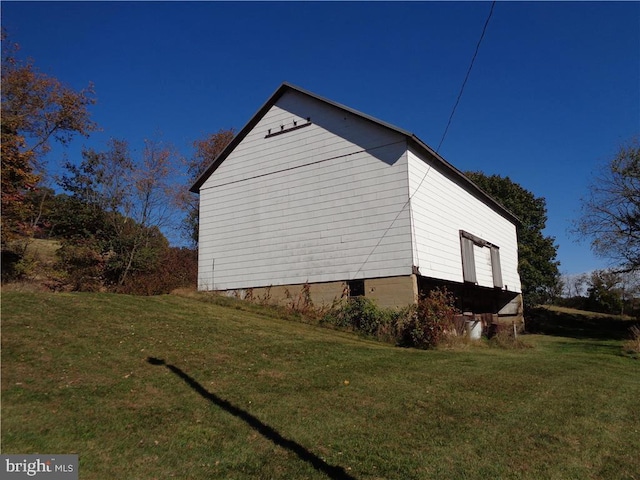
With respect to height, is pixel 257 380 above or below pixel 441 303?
below

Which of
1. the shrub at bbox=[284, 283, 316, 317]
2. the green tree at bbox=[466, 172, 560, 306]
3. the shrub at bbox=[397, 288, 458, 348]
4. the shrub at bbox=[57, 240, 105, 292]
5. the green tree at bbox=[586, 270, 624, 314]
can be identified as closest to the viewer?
the shrub at bbox=[397, 288, 458, 348]

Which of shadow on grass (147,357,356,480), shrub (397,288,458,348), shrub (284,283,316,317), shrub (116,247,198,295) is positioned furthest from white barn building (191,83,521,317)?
shadow on grass (147,357,356,480)

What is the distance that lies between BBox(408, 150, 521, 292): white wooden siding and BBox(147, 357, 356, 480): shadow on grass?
1047cm

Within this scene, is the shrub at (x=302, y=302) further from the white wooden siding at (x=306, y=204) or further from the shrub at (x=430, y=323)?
the shrub at (x=430, y=323)

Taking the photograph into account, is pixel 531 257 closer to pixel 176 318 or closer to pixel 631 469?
pixel 176 318

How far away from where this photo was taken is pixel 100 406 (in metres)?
6.11

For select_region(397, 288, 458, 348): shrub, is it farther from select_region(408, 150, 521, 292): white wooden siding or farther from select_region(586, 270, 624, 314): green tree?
select_region(586, 270, 624, 314): green tree

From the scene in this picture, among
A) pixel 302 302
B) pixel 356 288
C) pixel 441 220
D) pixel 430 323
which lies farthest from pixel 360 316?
pixel 441 220

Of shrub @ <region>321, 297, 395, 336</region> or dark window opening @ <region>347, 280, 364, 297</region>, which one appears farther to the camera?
dark window opening @ <region>347, 280, 364, 297</region>

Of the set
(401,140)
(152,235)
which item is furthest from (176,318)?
(152,235)

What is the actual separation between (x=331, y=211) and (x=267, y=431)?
1306cm

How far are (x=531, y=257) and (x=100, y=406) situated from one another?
40366 mm

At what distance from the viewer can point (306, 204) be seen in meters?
19.0

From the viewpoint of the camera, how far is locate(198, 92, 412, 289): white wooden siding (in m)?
17.1
